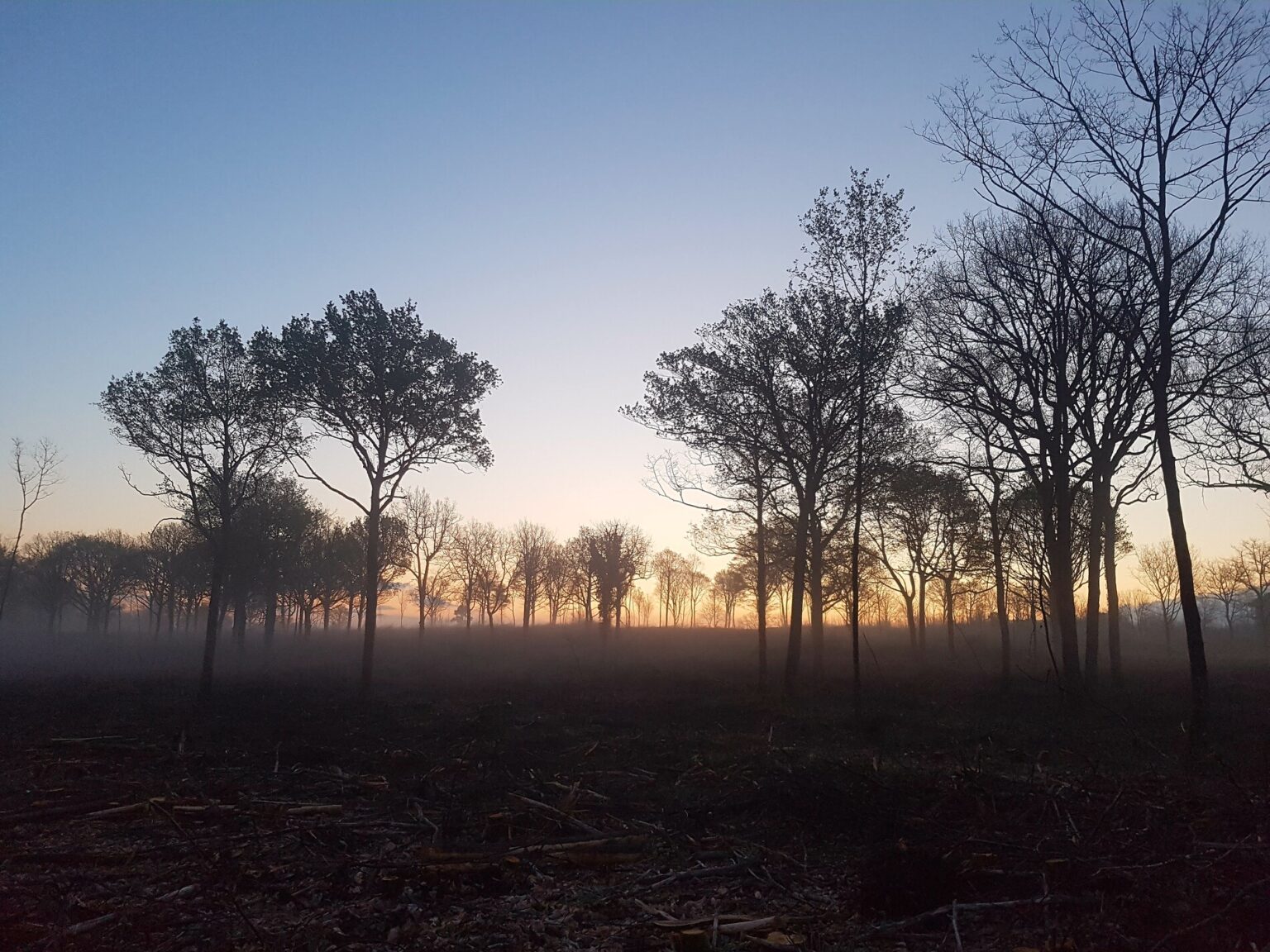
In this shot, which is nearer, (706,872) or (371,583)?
(706,872)

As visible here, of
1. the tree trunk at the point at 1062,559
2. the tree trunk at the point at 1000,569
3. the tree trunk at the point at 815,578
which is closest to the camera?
the tree trunk at the point at 1062,559

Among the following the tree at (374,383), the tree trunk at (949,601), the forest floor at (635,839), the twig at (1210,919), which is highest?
the tree at (374,383)

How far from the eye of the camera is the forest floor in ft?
18.7

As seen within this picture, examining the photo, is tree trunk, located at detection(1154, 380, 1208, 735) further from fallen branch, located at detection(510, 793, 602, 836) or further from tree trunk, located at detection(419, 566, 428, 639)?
tree trunk, located at detection(419, 566, 428, 639)

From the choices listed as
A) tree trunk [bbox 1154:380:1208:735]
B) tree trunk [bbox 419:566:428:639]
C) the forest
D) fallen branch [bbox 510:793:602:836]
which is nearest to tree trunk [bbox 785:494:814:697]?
the forest

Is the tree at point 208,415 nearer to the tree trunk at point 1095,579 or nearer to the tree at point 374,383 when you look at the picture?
the tree at point 374,383

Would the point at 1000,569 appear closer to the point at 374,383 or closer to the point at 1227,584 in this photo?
the point at 374,383

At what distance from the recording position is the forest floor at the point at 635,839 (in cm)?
570

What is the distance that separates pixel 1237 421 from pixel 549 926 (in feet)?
71.6

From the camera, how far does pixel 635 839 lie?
8133 mm

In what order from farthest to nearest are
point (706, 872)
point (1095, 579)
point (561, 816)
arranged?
point (1095, 579), point (561, 816), point (706, 872)

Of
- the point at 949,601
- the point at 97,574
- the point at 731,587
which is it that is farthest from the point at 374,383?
the point at 97,574

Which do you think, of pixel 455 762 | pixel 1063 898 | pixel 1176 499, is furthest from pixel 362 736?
pixel 1176 499

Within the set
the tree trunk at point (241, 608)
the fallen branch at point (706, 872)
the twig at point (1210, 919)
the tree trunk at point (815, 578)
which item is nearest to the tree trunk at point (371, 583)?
the tree trunk at point (815, 578)
